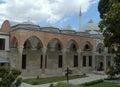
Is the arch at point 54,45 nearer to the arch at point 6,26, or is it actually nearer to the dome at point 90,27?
the arch at point 6,26

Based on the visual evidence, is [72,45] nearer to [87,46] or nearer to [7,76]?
[87,46]

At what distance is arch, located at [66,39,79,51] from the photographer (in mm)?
36866

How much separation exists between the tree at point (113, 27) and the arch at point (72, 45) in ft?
72.5

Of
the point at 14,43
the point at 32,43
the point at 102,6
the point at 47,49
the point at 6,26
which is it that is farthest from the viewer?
the point at 47,49

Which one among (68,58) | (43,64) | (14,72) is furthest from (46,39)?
(14,72)

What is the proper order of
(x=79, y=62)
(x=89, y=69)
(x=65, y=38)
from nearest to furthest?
1. (x=65, y=38)
2. (x=79, y=62)
3. (x=89, y=69)

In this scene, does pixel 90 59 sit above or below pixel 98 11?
below

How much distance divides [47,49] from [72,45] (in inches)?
211

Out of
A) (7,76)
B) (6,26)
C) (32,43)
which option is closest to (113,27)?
(7,76)

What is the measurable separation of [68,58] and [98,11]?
9580 millimetres

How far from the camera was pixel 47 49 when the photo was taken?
3512cm

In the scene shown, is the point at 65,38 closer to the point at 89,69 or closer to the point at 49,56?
the point at 49,56

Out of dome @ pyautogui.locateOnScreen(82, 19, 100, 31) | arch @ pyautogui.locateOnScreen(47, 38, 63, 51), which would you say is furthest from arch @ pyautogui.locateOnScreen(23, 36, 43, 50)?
dome @ pyautogui.locateOnScreen(82, 19, 100, 31)

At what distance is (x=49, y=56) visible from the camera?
116 ft
